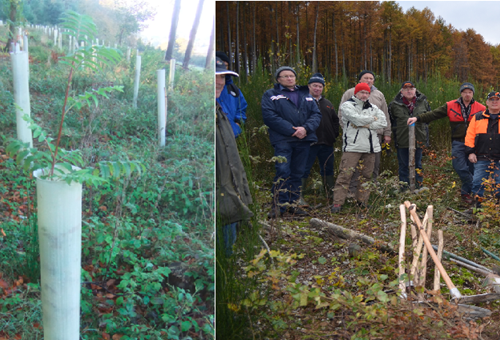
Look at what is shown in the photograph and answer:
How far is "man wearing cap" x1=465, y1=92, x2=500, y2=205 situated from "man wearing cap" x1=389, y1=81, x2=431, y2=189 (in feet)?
2.02

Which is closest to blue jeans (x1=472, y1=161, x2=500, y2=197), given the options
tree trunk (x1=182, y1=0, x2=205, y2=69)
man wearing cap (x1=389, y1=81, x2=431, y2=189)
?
man wearing cap (x1=389, y1=81, x2=431, y2=189)

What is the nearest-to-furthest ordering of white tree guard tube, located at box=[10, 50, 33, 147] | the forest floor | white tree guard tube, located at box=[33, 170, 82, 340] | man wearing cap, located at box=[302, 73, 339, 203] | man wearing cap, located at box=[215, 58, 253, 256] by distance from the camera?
Result: white tree guard tube, located at box=[33, 170, 82, 340] < the forest floor < white tree guard tube, located at box=[10, 50, 33, 147] < man wearing cap, located at box=[215, 58, 253, 256] < man wearing cap, located at box=[302, 73, 339, 203]

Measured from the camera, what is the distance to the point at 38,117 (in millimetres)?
2871

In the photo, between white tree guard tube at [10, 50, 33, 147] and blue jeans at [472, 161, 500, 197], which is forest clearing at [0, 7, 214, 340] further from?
blue jeans at [472, 161, 500, 197]

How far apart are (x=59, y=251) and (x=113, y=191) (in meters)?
1.51

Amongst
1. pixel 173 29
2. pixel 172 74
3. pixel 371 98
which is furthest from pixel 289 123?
pixel 173 29

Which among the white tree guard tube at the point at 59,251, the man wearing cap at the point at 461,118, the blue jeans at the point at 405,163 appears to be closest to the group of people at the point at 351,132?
the man wearing cap at the point at 461,118

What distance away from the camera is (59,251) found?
5.43 feet

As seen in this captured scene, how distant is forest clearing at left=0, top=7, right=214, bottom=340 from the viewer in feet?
5.89

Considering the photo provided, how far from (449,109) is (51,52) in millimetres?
4203

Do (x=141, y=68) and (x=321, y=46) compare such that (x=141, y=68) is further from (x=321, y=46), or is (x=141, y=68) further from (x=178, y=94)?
(x=321, y=46)

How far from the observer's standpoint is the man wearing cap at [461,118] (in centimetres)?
458

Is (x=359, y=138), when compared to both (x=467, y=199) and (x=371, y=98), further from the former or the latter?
(x=467, y=199)

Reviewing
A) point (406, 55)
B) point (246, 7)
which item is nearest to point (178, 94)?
point (246, 7)
